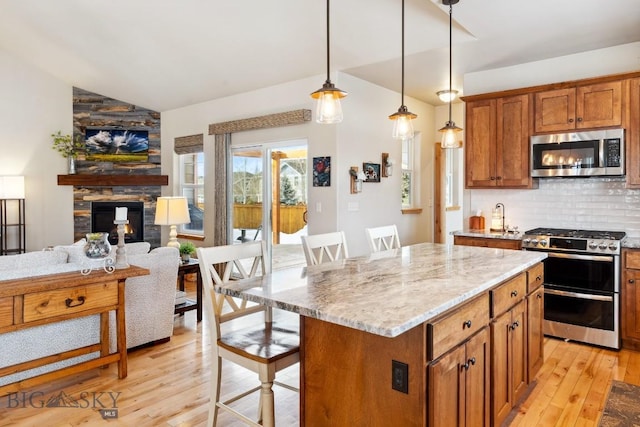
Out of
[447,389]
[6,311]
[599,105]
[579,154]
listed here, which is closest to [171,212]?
[6,311]

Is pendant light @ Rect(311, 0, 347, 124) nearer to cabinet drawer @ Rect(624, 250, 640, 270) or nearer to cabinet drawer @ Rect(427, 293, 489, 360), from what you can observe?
cabinet drawer @ Rect(427, 293, 489, 360)

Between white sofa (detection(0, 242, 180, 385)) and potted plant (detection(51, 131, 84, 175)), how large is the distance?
160 inches

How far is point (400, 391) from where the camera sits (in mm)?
1507

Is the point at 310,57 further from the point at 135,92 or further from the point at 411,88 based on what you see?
the point at 135,92

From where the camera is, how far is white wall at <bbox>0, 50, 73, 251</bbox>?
6.34 metres

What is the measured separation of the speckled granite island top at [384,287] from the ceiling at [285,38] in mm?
1943

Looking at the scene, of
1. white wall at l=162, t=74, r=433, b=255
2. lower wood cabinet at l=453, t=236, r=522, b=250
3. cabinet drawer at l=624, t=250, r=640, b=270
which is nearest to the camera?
cabinet drawer at l=624, t=250, r=640, b=270

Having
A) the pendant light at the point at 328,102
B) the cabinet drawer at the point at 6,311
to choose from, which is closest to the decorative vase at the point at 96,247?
the cabinet drawer at the point at 6,311

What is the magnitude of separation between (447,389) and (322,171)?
3566 millimetres

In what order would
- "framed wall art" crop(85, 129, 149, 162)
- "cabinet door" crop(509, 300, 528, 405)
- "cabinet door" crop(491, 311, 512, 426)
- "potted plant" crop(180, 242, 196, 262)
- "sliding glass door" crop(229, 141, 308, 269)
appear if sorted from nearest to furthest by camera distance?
"cabinet door" crop(491, 311, 512, 426), "cabinet door" crop(509, 300, 528, 405), "potted plant" crop(180, 242, 196, 262), "sliding glass door" crop(229, 141, 308, 269), "framed wall art" crop(85, 129, 149, 162)

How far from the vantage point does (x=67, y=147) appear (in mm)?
6805

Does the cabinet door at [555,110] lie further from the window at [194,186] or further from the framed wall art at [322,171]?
the window at [194,186]

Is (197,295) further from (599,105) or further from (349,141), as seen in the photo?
(599,105)

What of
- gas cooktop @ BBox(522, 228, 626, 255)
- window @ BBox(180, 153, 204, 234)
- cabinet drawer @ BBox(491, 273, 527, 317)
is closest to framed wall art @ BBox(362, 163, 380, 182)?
gas cooktop @ BBox(522, 228, 626, 255)
